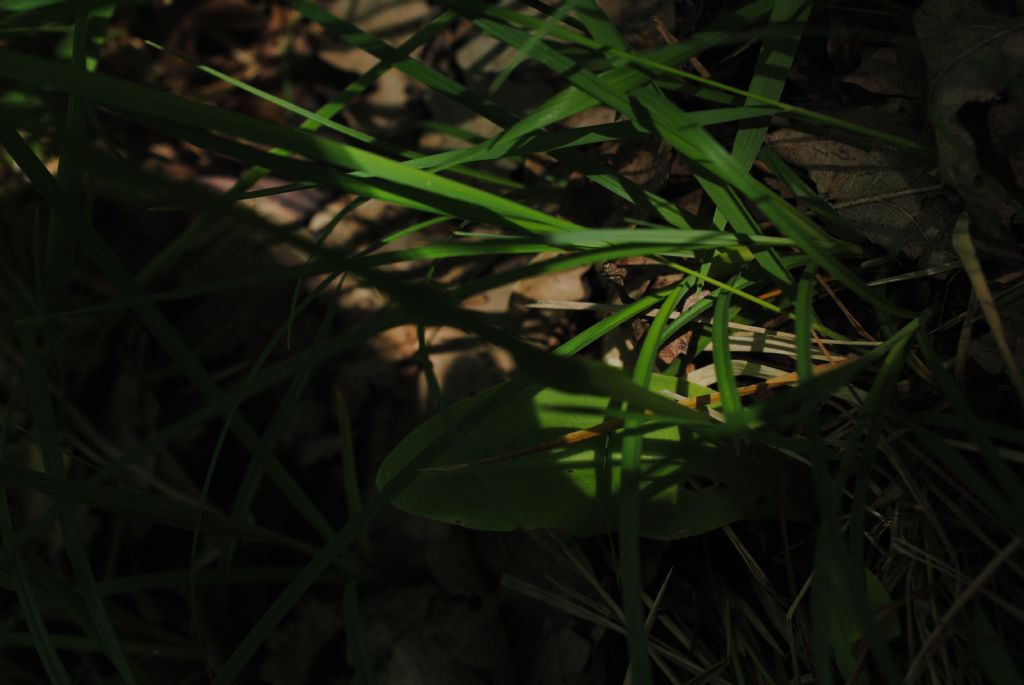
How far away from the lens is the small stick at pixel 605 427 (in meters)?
0.97

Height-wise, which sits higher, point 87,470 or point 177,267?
point 177,267

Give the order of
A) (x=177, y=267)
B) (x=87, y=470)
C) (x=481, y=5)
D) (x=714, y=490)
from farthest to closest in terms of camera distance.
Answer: (x=177, y=267), (x=87, y=470), (x=714, y=490), (x=481, y=5)

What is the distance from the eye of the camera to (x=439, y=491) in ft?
3.38

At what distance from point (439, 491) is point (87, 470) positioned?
84 centimetres

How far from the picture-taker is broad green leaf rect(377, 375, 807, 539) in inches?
37.7

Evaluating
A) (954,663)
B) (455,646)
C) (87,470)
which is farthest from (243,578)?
(954,663)

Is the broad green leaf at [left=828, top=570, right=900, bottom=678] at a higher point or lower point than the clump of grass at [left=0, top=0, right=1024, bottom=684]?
lower

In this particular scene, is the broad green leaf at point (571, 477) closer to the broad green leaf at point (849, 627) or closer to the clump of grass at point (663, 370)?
the clump of grass at point (663, 370)

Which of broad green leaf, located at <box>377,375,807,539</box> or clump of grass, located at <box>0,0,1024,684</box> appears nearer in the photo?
clump of grass, located at <box>0,0,1024,684</box>

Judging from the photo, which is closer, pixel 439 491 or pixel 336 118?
pixel 439 491

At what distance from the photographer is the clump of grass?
748mm

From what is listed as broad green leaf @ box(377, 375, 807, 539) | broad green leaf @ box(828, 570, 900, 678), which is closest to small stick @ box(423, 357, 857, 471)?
broad green leaf @ box(377, 375, 807, 539)

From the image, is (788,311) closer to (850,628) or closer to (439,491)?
(850,628)

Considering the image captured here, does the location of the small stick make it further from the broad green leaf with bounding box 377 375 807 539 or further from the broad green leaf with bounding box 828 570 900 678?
the broad green leaf with bounding box 828 570 900 678
